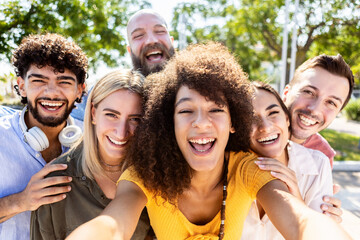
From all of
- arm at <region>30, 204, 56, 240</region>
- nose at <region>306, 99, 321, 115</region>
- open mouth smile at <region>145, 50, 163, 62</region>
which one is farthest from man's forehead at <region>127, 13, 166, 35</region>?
arm at <region>30, 204, 56, 240</region>

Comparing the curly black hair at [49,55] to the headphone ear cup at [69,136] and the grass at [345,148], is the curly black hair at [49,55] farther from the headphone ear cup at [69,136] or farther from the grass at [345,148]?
the grass at [345,148]

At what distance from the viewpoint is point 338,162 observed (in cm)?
777

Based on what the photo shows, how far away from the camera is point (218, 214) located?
6.71 feet

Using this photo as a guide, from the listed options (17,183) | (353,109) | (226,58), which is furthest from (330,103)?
(353,109)

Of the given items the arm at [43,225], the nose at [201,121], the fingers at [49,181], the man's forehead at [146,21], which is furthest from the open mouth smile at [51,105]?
the man's forehead at [146,21]

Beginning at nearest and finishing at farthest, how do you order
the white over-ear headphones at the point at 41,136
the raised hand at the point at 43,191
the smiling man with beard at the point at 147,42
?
the raised hand at the point at 43,191
the white over-ear headphones at the point at 41,136
the smiling man with beard at the point at 147,42

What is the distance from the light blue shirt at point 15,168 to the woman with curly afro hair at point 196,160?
924 millimetres

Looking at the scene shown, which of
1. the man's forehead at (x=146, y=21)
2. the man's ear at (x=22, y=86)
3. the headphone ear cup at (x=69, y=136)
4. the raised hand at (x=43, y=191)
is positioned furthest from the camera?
the man's forehead at (x=146, y=21)

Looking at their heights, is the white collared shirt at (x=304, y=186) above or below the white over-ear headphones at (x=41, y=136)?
below

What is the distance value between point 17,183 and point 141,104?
1203mm

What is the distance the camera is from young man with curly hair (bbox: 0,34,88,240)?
218 cm

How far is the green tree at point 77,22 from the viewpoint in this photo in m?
5.82

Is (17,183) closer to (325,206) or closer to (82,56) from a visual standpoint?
(82,56)

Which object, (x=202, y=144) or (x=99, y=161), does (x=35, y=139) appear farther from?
(x=202, y=144)
